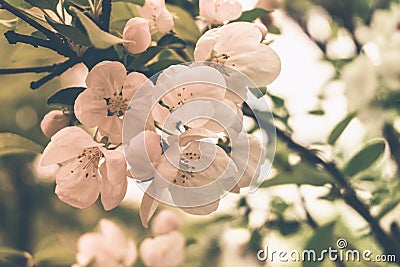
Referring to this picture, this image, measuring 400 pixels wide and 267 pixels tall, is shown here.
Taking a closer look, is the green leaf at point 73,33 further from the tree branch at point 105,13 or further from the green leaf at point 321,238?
the green leaf at point 321,238

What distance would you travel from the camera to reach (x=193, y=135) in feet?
1.19

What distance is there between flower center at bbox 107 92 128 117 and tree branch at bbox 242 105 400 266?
26cm

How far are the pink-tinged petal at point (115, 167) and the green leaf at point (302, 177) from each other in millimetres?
292

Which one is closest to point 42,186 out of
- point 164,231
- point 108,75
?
point 164,231

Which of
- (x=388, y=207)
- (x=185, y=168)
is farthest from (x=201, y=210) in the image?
(x=388, y=207)

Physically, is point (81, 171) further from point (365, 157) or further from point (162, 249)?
point (162, 249)

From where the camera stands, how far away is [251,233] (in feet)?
2.76

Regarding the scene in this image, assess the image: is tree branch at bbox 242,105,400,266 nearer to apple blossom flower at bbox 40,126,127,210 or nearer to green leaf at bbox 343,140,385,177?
green leaf at bbox 343,140,385,177

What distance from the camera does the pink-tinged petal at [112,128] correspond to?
0.39 metres

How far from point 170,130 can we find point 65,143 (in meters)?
0.08

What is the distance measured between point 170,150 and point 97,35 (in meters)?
0.08

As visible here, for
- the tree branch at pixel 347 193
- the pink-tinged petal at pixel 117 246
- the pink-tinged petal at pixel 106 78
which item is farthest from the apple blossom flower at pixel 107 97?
the pink-tinged petal at pixel 117 246

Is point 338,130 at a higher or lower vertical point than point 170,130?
lower

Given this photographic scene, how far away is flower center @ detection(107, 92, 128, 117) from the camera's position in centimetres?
40
